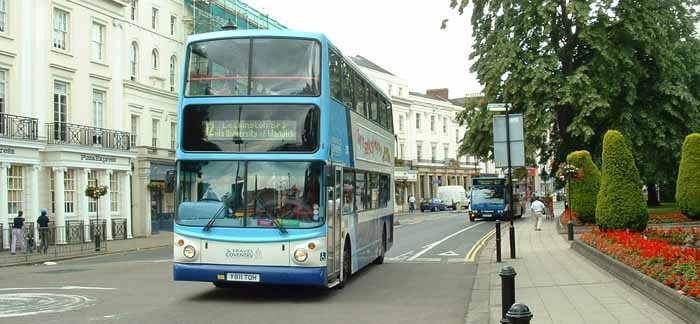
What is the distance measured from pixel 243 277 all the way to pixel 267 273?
1.30 feet

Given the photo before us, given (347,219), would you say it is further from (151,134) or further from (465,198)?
(465,198)

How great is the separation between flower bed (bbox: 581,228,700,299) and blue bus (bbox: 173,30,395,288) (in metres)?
5.24

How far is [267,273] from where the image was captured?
11.4 metres

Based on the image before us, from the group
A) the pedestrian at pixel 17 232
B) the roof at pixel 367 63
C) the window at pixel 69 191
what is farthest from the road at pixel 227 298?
the roof at pixel 367 63

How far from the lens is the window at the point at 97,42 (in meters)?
34.5

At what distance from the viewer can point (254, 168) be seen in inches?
456

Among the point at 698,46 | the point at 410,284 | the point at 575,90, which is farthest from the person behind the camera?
the point at 698,46

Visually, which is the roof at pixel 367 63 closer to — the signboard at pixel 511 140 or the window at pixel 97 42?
the window at pixel 97 42

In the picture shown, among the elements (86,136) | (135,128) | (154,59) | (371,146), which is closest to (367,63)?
(154,59)

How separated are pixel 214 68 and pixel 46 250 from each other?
16989 mm

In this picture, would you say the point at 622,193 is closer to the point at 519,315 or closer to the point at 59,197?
the point at 519,315

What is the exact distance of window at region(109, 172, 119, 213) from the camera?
35.4 m

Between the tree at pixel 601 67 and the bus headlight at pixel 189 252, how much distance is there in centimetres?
2185

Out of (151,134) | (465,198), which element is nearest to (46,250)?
(151,134)
